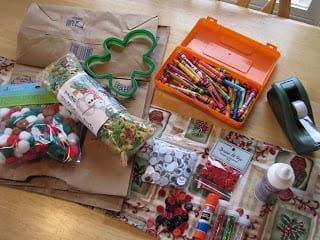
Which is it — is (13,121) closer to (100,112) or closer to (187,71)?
(100,112)

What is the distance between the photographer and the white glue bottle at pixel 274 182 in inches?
22.0

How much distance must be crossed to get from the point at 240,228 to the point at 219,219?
Result: 41 mm

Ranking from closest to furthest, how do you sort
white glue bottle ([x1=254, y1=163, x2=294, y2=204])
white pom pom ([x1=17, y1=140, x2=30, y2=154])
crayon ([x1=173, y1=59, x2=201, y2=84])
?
white glue bottle ([x1=254, y1=163, x2=294, y2=204]), white pom pom ([x1=17, y1=140, x2=30, y2=154]), crayon ([x1=173, y1=59, x2=201, y2=84])

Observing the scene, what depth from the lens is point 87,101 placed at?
0.68 m

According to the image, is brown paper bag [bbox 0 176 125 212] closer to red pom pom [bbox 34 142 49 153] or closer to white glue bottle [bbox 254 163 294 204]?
red pom pom [bbox 34 142 49 153]

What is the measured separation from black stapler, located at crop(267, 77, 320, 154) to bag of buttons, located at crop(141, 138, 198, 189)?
20 centimetres

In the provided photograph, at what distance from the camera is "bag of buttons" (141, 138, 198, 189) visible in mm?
671

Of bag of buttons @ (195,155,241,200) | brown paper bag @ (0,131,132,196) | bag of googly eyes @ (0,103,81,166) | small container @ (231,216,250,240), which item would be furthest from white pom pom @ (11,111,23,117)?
small container @ (231,216,250,240)

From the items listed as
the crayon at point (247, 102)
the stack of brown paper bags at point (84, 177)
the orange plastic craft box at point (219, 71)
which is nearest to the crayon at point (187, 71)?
the orange plastic craft box at point (219, 71)

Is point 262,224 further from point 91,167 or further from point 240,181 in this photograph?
point 91,167

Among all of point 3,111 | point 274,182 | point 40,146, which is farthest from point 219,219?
point 3,111

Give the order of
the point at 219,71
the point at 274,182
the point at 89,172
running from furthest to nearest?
the point at 219,71 → the point at 89,172 → the point at 274,182

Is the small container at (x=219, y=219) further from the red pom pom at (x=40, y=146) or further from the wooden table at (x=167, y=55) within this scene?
the red pom pom at (x=40, y=146)

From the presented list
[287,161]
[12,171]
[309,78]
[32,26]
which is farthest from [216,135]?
[32,26]
